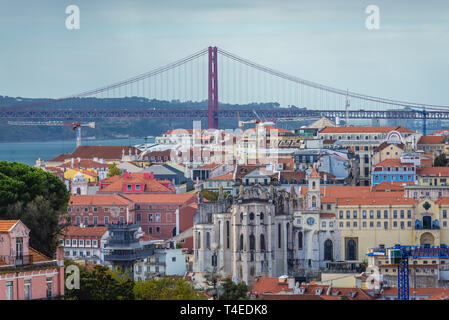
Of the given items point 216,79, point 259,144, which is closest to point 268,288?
point 259,144

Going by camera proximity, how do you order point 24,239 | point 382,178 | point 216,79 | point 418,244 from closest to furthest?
point 24,239 → point 418,244 → point 382,178 → point 216,79

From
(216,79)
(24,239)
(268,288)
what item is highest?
(216,79)

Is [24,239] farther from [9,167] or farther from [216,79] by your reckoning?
[216,79]

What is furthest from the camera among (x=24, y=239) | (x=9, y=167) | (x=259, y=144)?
(x=259, y=144)

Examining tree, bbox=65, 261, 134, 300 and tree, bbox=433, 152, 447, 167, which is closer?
tree, bbox=65, 261, 134, 300

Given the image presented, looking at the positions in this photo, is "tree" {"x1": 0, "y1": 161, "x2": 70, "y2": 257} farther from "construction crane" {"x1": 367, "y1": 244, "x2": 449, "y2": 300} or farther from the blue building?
the blue building

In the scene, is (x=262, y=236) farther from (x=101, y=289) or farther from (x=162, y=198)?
(x=101, y=289)

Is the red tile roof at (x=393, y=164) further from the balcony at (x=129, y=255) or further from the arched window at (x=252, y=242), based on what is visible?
the balcony at (x=129, y=255)

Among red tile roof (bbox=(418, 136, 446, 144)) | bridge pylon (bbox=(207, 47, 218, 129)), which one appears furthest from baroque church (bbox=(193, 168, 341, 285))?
bridge pylon (bbox=(207, 47, 218, 129))

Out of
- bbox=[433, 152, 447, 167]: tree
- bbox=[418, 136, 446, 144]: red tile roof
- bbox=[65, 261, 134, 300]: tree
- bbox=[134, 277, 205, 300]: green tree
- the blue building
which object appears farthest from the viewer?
bbox=[418, 136, 446, 144]: red tile roof
